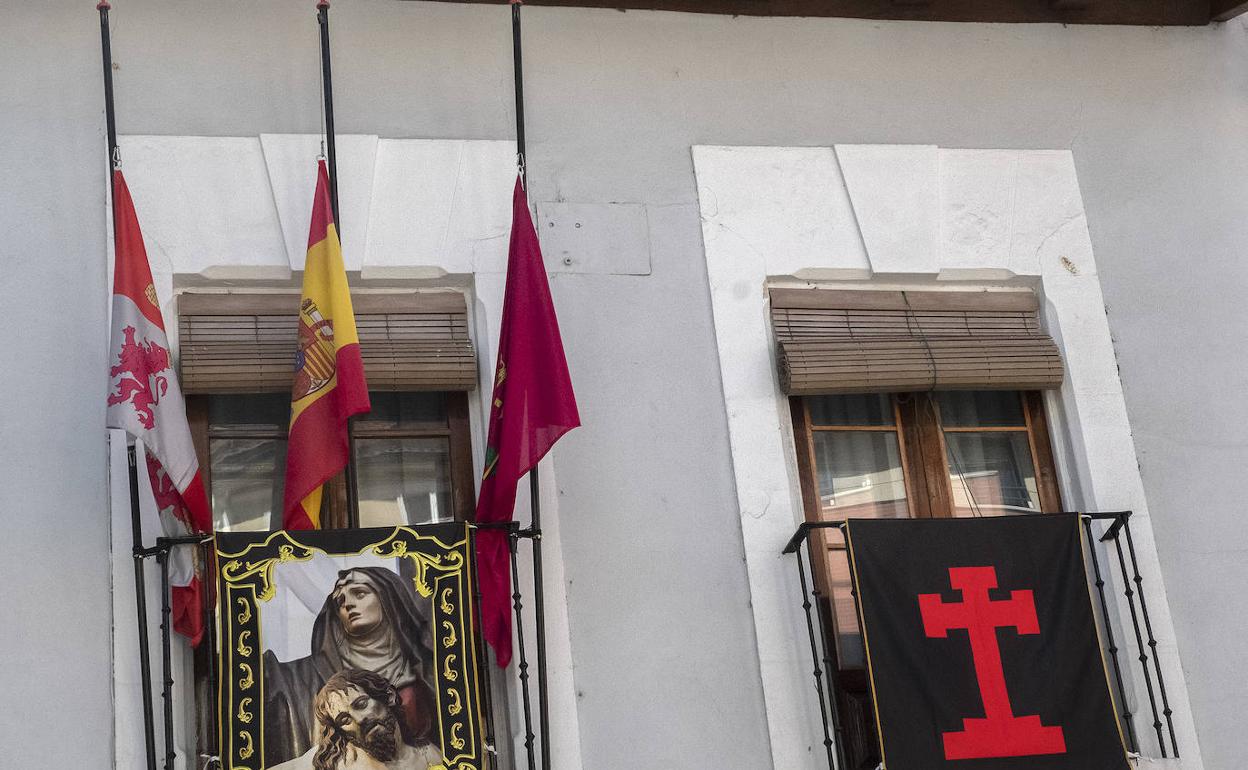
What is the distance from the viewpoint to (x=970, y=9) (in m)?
6.65

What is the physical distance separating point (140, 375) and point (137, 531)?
18.3 inches

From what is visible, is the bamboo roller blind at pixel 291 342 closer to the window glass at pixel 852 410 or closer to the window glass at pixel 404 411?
the window glass at pixel 404 411

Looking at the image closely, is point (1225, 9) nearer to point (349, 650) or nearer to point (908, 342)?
point (908, 342)

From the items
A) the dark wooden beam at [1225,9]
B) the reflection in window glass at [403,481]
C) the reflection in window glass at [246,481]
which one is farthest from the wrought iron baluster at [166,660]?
the dark wooden beam at [1225,9]

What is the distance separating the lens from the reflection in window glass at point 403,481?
220 inches

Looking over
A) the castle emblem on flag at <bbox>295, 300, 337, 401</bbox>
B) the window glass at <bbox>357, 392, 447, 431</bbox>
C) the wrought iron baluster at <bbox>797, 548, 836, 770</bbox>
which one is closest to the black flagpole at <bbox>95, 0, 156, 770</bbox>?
the castle emblem on flag at <bbox>295, 300, 337, 401</bbox>

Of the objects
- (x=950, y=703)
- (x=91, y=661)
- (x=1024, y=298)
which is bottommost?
(x=950, y=703)

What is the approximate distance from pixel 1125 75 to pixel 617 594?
3.04 metres

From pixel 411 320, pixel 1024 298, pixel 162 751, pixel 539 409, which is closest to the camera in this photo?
pixel 162 751

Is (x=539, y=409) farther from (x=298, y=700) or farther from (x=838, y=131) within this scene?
(x=838, y=131)

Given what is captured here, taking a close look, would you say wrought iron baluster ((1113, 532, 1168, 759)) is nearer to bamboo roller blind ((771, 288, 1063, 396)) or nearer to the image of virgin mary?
bamboo roller blind ((771, 288, 1063, 396))

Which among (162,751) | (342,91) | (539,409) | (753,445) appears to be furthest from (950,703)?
(342,91)

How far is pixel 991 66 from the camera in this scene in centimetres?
660

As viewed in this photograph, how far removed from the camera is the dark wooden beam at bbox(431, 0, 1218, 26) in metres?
6.41
